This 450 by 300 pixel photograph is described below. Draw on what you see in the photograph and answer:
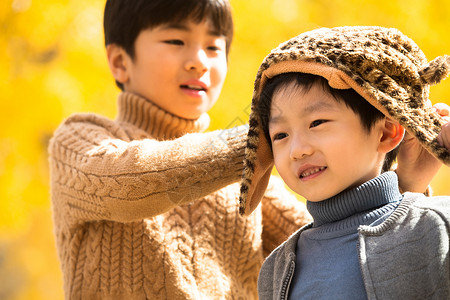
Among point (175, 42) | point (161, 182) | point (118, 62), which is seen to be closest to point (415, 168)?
point (161, 182)

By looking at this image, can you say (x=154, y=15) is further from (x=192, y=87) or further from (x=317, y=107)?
(x=317, y=107)

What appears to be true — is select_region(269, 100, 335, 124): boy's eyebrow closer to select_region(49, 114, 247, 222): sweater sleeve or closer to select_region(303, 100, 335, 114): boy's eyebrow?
select_region(303, 100, 335, 114): boy's eyebrow

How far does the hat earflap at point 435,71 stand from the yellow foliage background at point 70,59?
8.79 ft

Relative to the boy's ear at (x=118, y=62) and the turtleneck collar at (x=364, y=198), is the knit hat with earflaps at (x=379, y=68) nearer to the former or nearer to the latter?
the turtleneck collar at (x=364, y=198)

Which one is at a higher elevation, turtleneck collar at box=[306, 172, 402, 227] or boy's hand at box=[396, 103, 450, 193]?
boy's hand at box=[396, 103, 450, 193]

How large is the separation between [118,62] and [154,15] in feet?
0.96

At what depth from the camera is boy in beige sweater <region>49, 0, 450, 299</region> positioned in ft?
6.39

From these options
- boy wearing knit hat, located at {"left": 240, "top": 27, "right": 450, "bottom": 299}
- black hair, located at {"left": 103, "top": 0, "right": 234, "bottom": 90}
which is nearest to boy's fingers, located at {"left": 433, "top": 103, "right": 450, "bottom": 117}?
boy wearing knit hat, located at {"left": 240, "top": 27, "right": 450, "bottom": 299}

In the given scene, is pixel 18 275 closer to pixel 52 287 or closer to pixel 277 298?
pixel 52 287

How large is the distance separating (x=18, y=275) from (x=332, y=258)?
527 cm

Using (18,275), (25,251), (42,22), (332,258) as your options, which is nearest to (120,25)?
(332,258)

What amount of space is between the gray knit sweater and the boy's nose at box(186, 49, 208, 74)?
1.05 meters

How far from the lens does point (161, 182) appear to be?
1.93 m

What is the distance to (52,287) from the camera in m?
5.21
